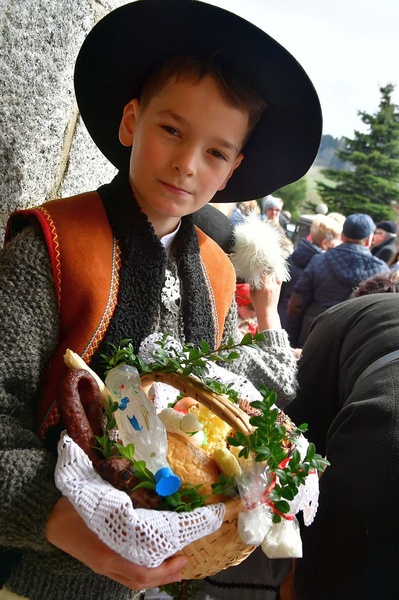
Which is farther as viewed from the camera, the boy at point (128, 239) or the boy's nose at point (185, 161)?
the boy's nose at point (185, 161)

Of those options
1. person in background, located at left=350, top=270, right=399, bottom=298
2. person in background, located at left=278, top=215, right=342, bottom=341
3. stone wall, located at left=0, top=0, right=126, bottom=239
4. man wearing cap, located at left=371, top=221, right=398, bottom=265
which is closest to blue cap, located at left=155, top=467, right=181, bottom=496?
stone wall, located at left=0, top=0, right=126, bottom=239

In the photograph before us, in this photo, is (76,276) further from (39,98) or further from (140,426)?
(39,98)

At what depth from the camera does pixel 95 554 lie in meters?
0.83

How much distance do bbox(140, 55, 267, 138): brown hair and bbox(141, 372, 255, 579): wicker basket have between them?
0.58 meters

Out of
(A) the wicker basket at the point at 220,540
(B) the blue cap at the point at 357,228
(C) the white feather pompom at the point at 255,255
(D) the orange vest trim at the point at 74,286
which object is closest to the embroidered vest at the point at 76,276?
(D) the orange vest trim at the point at 74,286

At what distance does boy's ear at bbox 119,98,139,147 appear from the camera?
1.20 metres

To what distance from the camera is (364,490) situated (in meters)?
1.14

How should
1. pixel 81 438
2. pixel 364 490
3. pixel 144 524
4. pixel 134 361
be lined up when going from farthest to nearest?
pixel 364 490 → pixel 134 361 → pixel 81 438 → pixel 144 524

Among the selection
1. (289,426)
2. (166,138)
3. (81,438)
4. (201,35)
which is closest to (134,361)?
(81,438)

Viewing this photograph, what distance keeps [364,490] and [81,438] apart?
60cm

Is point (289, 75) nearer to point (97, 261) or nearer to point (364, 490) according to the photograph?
point (97, 261)

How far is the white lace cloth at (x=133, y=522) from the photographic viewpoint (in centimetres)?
75

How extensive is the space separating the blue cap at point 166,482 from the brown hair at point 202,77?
2.34 ft

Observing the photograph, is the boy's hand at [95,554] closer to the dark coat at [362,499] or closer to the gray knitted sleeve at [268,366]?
the dark coat at [362,499]
